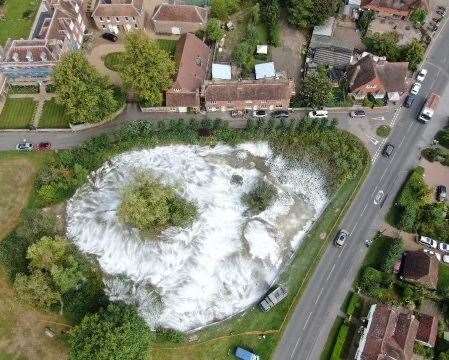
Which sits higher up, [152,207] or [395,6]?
[395,6]

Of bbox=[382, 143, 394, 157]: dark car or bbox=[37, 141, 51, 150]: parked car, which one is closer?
bbox=[382, 143, 394, 157]: dark car

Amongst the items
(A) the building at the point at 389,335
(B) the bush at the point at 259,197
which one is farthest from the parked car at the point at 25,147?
(A) the building at the point at 389,335

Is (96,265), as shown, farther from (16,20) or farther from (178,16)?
(16,20)

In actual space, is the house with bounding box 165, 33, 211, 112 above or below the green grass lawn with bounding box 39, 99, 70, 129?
above

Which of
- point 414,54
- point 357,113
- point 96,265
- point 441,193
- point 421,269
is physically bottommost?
point 96,265

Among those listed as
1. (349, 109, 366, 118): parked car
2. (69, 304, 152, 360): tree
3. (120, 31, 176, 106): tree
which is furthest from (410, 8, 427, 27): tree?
(69, 304, 152, 360): tree

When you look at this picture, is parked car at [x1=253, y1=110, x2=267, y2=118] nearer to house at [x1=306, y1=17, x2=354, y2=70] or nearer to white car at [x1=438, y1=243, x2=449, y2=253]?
house at [x1=306, y1=17, x2=354, y2=70]

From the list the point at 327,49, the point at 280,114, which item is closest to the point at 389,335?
the point at 280,114
